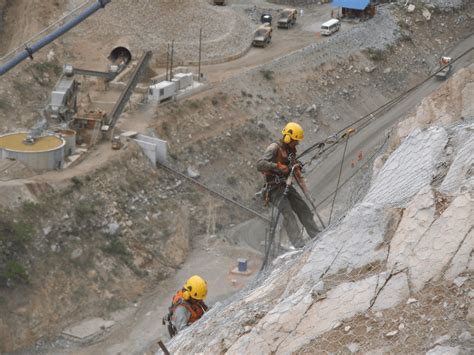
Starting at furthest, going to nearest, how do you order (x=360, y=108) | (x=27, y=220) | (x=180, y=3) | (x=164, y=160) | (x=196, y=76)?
(x=180, y=3) < (x=360, y=108) < (x=196, y=76) < (x=164, y=160) < (x=27, y=220)

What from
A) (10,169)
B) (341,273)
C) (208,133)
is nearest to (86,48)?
(208,133)

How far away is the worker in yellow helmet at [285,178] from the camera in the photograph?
2047cm

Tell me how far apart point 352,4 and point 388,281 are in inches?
2094

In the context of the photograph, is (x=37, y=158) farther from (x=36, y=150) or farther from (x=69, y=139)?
(x=69, y=139)

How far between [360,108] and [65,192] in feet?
75.6

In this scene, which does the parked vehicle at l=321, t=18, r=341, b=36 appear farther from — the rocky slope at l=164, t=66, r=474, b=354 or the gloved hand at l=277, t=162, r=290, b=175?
the rocky slope at l=164, t=66, r=474, b=354

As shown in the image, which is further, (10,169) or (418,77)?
(418,77)

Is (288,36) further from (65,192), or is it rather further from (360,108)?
(65,192)

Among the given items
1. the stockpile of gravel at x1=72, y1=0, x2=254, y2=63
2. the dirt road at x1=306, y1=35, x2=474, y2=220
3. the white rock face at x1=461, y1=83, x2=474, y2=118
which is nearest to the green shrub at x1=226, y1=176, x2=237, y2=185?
the dirt road at x1=306, y1=35, x2=474, y2=220

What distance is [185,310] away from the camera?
17172 millimetres

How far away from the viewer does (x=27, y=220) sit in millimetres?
36312

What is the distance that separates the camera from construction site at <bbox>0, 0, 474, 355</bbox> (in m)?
12.3

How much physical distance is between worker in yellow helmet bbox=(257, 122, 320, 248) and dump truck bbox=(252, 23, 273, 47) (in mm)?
36489

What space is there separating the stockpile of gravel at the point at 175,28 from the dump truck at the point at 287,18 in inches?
101
